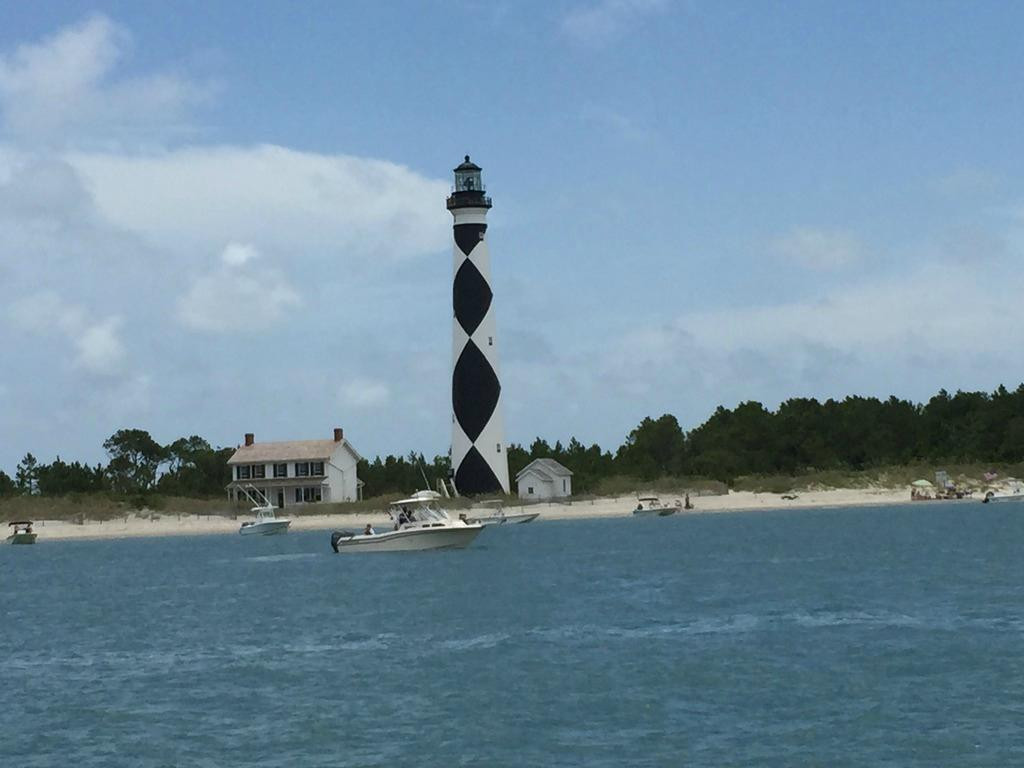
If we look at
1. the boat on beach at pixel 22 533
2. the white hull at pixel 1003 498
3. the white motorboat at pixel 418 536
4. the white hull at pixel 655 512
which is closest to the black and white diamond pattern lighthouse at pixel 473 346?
the white hull at pixel 655 512

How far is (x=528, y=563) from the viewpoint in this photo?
7444cm

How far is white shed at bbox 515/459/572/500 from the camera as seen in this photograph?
11850 centimetres

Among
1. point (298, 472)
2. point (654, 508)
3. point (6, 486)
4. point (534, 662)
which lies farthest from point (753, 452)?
point (534, 662)

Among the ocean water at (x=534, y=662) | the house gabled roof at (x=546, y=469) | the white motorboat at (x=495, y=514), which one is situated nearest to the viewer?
the ocean water at (x=534, y=662)

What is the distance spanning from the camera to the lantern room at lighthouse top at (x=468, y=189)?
106 m

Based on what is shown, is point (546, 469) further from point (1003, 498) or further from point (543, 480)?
point (1003, 498)

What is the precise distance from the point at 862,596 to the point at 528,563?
2253 cm

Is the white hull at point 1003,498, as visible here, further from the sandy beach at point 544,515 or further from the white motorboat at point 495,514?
the white motorboat at point 495,514

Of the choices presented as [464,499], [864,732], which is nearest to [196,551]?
[464,499]

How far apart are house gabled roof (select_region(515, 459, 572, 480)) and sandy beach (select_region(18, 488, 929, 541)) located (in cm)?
256

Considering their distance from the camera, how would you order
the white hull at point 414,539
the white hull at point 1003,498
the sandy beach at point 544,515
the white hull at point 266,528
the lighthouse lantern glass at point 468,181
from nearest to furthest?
1. the white hull at point 414,539
2. the lighthouse lantern glass at point 468,181
3. the white hull at point 266,528
4. the sandy beach at point 544,515
5. the white hull at point 1003,498

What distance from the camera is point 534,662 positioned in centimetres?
4116

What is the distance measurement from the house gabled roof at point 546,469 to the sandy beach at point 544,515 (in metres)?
2.56

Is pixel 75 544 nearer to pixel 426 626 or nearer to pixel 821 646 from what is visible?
pixel 426 626
